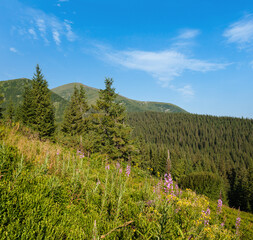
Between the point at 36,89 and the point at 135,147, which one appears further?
the point at 36,89

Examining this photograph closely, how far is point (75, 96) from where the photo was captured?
3325 centimetres

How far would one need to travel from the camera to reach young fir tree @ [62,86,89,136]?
1181 inches

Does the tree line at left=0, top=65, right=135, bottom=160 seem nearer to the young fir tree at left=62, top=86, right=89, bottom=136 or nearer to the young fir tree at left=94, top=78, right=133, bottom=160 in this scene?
the young fir tree at left=94, top=78, right=133, bottom=160

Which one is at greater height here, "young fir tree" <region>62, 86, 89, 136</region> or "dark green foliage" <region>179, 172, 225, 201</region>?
"young fir tree" <region>62, 86, 89, 136</region>

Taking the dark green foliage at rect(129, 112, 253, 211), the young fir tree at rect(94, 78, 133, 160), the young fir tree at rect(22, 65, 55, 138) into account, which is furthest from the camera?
the dark green foliage at rect(129, 112, 253, 211)

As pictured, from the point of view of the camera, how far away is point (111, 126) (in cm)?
2334

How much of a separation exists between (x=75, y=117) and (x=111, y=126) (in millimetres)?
11227

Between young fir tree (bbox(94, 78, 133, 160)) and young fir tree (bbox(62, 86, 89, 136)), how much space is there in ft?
22.3

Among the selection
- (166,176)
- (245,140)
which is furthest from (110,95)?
(245,140)

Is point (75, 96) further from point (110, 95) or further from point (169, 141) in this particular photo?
point (169, 141)

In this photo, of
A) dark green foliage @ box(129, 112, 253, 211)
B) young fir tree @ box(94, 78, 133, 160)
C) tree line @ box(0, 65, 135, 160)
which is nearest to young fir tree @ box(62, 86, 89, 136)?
tree line @ box(0, 65, 135, 160)

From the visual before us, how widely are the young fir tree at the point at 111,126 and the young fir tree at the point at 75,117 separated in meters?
6.80

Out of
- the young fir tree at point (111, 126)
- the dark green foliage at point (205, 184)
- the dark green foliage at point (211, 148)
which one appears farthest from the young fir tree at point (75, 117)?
the dark green foliage at point (205, 184)

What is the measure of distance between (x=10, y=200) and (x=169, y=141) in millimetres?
191586
